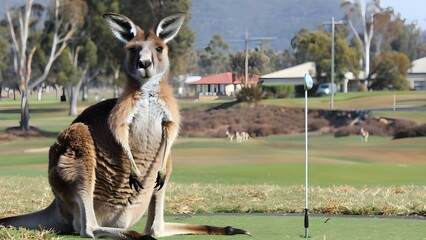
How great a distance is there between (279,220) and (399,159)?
11739mm

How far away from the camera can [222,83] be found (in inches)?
779

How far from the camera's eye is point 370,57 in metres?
21.9

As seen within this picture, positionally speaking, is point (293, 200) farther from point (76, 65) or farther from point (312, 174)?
point (76, 65)

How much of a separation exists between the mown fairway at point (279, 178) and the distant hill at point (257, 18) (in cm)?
193

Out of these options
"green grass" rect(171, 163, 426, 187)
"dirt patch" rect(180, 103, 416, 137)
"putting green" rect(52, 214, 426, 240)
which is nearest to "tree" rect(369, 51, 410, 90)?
"dirt patch" rect(180, 103, 416, 137)

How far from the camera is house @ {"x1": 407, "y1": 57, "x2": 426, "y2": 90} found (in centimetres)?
2117

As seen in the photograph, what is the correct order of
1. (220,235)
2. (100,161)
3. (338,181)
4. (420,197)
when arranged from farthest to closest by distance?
1. (338,181)
2. (420,197)
3. (220,235)
4. (100,161)

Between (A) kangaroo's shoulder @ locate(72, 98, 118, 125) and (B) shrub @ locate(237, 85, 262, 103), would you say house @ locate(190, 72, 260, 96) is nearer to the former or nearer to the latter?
(B) shrub @ locate(237, 85, 262, 103)

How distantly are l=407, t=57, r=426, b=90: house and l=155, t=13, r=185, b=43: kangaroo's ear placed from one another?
1546cm

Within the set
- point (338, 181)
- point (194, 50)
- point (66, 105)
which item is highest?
point (194, 50)

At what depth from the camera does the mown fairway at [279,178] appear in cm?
856

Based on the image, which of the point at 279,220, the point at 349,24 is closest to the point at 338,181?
the point at 349,24

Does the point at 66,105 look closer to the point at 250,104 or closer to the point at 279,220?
the point at 250,104

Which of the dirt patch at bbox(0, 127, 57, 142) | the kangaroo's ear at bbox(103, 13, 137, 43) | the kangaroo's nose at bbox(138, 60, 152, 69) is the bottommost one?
the dirt patch at bbox(0, 127, 57, 142)
